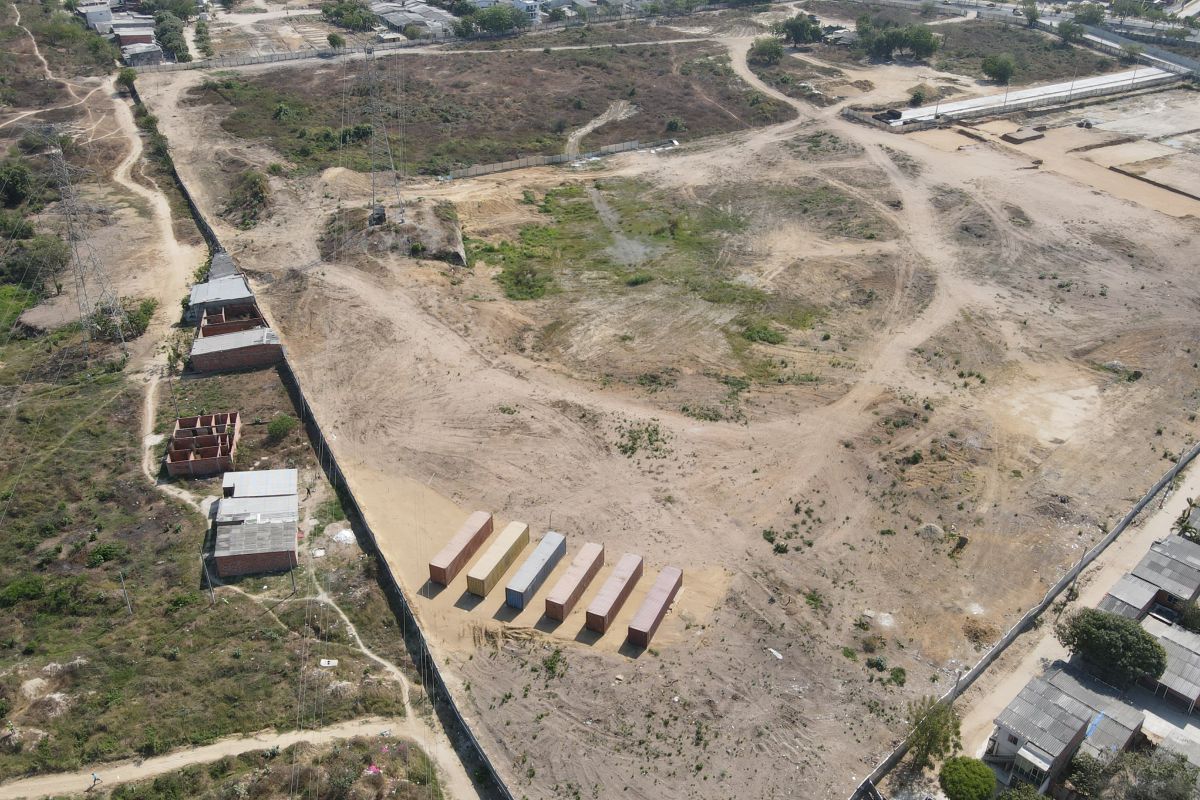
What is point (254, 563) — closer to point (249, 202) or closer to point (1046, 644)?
point (1046, 644)

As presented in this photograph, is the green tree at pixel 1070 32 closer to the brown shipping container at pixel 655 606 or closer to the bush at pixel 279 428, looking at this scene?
the brown shipping container at pixel 655 606

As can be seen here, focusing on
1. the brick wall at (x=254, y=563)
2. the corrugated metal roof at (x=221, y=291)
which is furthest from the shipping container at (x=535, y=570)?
the corrugated metal roof at (x=221, y=291)

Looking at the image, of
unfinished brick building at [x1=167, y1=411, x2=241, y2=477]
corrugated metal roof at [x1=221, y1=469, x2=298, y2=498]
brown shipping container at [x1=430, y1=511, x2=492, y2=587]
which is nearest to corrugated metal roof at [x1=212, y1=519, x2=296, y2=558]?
corrugated metal roof at [x1=221, y1=469, x2=298, y2=498]

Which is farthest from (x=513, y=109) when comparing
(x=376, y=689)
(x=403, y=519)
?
(x=376, y=689)

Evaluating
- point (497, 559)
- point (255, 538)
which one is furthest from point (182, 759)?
point (497, 559)

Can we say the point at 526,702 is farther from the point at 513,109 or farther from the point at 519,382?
the point at 513,109
